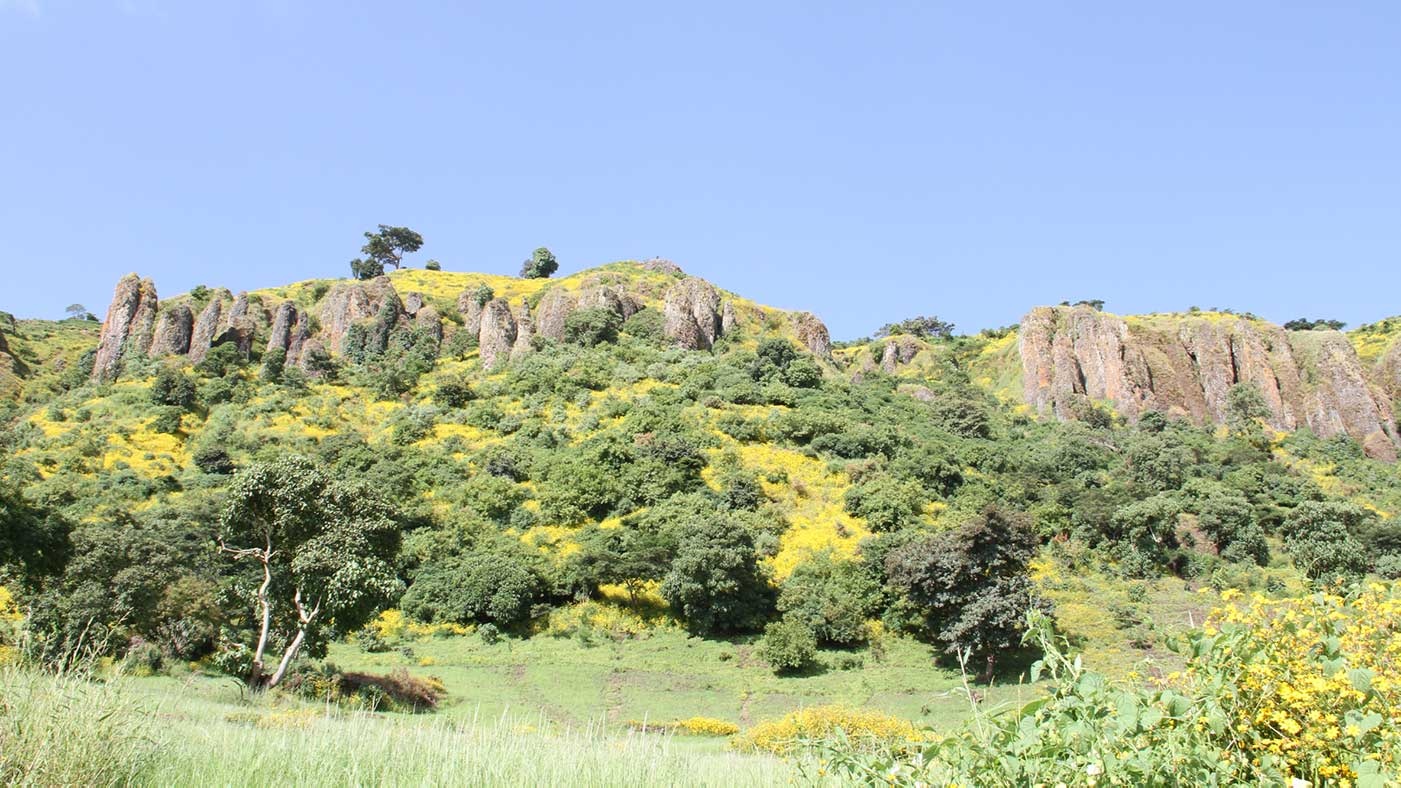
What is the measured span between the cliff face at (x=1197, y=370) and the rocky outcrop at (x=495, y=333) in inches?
1813

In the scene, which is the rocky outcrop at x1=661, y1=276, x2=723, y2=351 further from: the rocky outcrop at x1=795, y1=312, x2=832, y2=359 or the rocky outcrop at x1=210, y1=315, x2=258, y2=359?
the rocky outcrop at x1=210, y1=315, x2=258, y2=359

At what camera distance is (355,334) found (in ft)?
234

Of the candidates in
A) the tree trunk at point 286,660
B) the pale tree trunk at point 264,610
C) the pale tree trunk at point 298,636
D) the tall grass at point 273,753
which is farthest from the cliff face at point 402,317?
the tall grass at point 273,753

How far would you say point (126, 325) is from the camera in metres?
66.5

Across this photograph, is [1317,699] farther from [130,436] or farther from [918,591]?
[130,436]

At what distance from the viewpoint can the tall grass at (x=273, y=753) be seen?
4508mm

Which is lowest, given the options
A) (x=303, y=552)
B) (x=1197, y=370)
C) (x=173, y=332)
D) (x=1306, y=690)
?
(x=303, y=552)

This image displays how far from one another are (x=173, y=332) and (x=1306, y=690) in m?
77.5

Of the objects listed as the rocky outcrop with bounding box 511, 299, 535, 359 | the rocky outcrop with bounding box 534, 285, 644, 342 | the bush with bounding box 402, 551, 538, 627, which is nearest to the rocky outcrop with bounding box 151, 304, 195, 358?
the rocky outcrop with bounding box 511, 299, 535, 359

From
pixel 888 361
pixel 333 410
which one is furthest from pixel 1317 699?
pixel 888 361

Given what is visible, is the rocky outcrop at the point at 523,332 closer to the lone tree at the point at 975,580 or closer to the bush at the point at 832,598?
the bush at the point at 832,598

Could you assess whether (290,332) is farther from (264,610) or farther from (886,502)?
(264,610)

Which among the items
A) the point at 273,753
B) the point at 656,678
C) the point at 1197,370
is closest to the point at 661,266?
the point at 1197,370

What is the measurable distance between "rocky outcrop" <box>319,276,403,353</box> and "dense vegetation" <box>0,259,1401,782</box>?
3.38 metres
